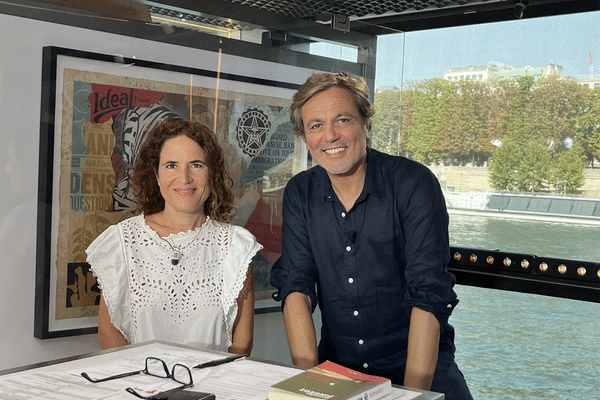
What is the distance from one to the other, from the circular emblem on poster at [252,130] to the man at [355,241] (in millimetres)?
243

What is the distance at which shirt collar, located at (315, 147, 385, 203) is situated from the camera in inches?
88.9

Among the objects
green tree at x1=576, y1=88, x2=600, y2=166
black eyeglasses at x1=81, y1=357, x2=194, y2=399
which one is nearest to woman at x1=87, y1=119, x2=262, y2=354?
black eyeglasses at x1=81, y1=357, x2=194, y2=399

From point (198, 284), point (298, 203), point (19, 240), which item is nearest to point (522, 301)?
point (298, 203)

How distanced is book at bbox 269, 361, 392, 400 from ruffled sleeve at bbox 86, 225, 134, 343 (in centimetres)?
96

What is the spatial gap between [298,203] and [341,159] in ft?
0.75

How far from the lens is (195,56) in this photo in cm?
232

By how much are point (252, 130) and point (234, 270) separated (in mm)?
572

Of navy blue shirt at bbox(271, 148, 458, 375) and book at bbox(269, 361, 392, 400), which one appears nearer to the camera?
book at bbox(269, 361, 392, 400)

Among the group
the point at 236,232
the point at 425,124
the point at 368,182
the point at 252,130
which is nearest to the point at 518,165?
the point at 425,124

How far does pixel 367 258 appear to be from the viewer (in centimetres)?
226

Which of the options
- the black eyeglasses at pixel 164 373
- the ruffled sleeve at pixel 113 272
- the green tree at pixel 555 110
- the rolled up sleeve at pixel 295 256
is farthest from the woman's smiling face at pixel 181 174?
the green tree at pixel 555 110

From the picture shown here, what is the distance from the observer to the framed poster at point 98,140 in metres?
1.96

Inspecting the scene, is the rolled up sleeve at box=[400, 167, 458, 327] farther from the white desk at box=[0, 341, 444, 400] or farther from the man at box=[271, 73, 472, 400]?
the white desk at box=[0, 341, 444, 400]

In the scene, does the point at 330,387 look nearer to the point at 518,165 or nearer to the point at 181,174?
the point at 181,174
